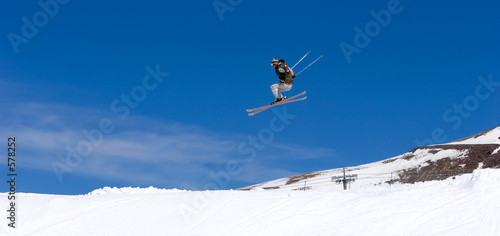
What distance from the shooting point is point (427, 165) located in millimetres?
59312

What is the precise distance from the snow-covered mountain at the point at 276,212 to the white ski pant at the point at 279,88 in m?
4.11

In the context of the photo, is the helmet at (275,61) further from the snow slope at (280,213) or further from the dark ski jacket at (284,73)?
the snow slope at (280,213)

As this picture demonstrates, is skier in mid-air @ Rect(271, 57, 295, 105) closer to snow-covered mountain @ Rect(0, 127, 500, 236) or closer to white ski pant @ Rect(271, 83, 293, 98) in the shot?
white ski pant @ Rect(271, 83, 293, 98)

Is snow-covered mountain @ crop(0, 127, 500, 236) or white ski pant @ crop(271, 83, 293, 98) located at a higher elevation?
white ski pant @ crop(271, 83, 293, 98)

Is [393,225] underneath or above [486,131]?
underneath

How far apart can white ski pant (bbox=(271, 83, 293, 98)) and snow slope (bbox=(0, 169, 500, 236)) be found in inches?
164

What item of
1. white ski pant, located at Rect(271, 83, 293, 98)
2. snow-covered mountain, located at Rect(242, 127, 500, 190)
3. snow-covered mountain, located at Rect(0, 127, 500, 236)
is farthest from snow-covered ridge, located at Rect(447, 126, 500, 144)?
white ski pant, located at Rect(271, 83, 293, 98)

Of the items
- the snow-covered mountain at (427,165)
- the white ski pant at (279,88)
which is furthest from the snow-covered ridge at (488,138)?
the white ski pant at (279,88)

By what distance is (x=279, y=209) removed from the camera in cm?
2102

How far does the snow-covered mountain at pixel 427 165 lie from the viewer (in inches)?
2064

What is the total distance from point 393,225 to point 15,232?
41.7ft

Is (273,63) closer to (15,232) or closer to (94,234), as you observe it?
(94,234)

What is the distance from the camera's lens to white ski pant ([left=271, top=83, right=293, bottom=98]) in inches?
944

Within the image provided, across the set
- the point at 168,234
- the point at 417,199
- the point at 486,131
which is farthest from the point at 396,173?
the point at 168,234
